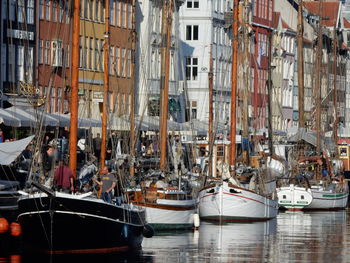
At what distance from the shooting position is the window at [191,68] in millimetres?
117062

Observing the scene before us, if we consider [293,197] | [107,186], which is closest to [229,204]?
[293,197]

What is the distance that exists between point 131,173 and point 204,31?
6370cm

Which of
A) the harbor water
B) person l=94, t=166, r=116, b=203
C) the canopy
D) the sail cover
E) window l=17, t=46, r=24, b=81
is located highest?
window l=17, t=46, r=24, b=81

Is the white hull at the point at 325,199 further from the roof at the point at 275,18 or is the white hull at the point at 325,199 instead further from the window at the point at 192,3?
the roof at the point at 275,18

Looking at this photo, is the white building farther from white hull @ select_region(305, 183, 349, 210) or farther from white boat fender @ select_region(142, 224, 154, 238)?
white boat fender @ select_region(142, 224, 154, 238)

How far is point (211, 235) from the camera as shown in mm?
53562

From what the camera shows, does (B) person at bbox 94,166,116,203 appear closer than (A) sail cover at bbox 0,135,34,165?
Yes

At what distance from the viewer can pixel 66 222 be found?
40.9m

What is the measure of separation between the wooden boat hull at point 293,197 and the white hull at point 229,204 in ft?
42.7

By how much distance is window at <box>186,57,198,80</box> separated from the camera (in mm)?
117062

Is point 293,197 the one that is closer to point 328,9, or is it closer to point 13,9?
point 13,9

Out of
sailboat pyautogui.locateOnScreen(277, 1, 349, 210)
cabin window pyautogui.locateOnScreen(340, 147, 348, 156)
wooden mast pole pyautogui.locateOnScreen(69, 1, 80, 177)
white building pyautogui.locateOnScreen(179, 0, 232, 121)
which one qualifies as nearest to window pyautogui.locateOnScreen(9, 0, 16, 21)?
sailboat pyautogui.locateOnScreen(277, 1, 349, 210)

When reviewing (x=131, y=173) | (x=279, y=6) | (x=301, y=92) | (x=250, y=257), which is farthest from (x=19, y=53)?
(x=279, y=6)

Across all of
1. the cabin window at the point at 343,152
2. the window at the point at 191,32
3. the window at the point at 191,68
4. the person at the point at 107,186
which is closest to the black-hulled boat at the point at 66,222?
the person at the point at 107,186
